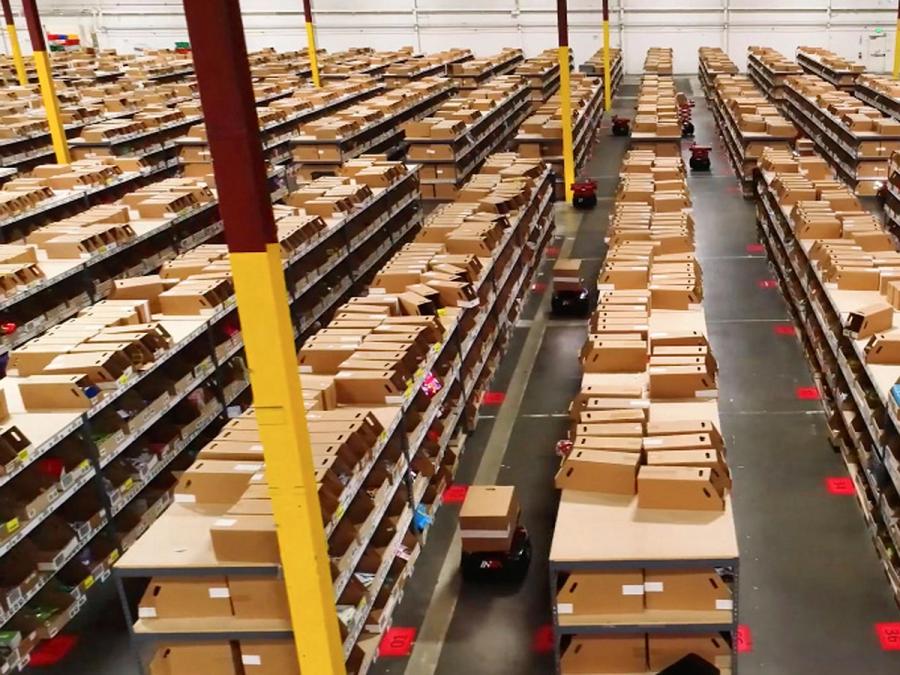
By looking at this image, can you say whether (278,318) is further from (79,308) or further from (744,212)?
(744,212)

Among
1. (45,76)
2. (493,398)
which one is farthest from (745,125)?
(45,76)

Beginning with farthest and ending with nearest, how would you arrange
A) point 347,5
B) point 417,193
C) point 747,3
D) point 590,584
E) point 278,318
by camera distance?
1. point 347,5
2. point 747,3
3. point 417,193
4. point 590,584
5. point 278,318

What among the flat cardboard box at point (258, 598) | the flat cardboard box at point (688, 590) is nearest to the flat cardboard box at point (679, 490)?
the flat cardboard box at point (688, 590)

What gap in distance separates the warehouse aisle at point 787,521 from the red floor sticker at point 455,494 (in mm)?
2013

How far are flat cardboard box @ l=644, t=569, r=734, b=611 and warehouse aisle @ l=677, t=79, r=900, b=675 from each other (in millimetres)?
987

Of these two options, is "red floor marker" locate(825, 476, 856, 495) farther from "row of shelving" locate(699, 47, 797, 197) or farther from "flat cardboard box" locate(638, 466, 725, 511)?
"row of shelving" locate(699, 47, 797, 197)

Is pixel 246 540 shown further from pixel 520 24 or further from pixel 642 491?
pixel 520 24

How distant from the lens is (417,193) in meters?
13.0

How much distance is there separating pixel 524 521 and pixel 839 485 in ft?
7.82

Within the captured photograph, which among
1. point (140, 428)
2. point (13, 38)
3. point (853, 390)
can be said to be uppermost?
point (13, 38)

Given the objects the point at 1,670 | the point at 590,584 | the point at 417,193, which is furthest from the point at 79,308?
the point at 590,584

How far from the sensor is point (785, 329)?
9586 mm

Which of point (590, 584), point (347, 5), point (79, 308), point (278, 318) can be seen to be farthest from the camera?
point (347, 5)

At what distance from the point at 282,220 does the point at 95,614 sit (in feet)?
15.2
